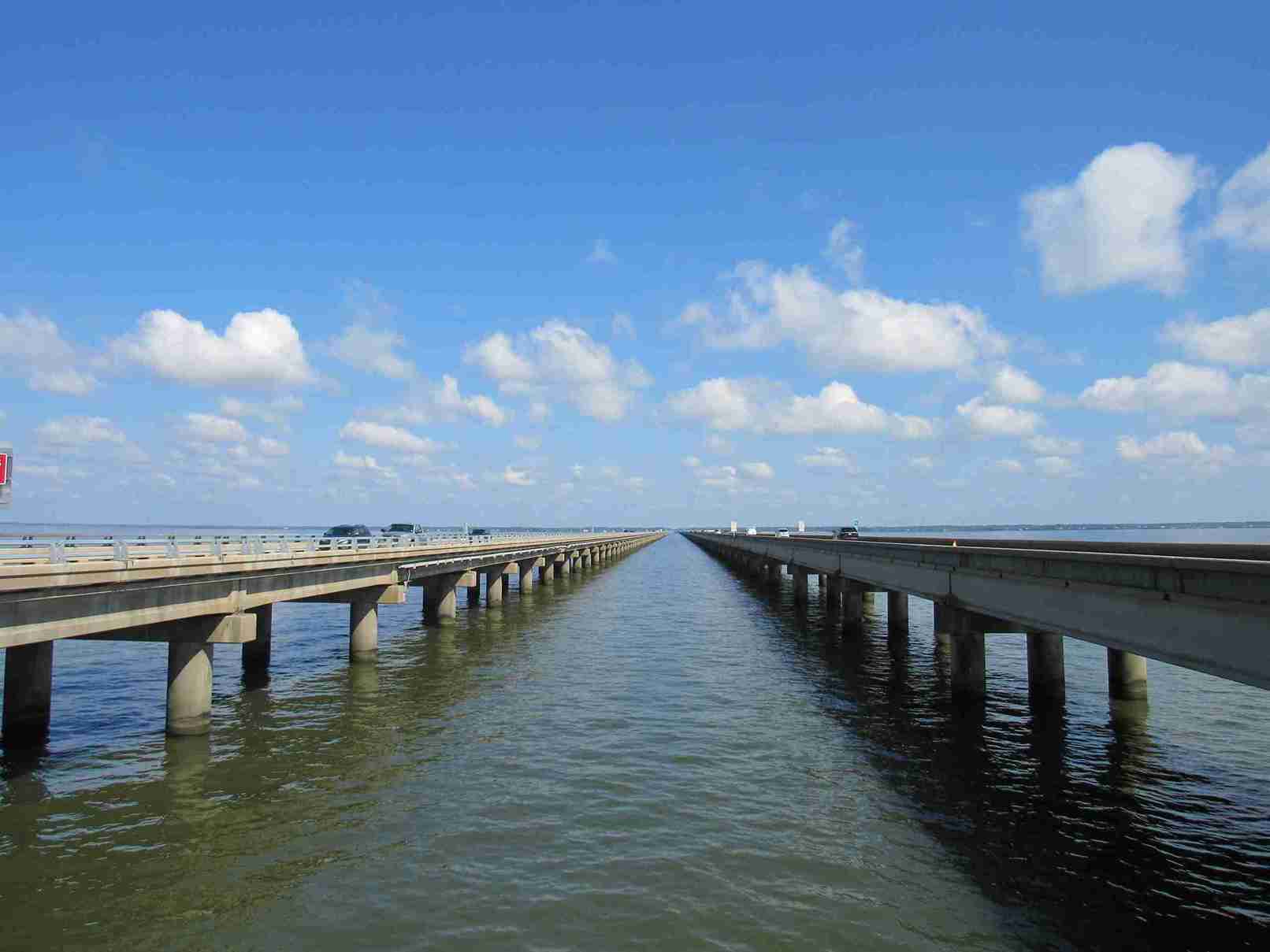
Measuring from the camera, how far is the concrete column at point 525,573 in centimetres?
6500

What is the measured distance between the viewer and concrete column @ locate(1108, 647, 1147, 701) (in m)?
24.1

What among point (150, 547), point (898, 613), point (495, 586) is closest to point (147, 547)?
point (150, 547)

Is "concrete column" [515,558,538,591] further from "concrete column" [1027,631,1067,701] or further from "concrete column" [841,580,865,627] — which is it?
"concrete column" [1027,631,1067,701]

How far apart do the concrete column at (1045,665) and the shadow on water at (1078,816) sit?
64 centimetres

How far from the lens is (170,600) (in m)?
19.5

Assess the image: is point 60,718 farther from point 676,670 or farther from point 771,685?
point 771,685

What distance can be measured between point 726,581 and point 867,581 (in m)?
48.3

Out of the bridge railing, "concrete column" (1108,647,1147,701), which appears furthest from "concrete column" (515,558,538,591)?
"concrete column" (1108,647,1147,701)

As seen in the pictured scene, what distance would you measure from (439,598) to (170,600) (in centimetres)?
2500

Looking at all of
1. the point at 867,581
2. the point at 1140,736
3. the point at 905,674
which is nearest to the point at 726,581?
the point at 867,581

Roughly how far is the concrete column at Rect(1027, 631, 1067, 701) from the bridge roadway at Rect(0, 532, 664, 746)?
23199mm

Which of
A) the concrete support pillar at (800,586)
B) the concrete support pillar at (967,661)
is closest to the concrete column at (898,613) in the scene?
the concrete support pillar at (967,661)

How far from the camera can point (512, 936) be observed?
33.5 ft

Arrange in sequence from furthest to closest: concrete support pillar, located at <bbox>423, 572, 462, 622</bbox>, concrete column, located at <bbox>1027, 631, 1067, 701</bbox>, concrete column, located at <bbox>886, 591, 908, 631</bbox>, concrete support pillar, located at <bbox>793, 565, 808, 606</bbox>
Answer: concrete support pillar, located at <bbox>793, 565, 808, 606</bbox> < concrete support pillar, located at <bbox>423, 572, 462, 622</bbox> < concrete column, located at <bbox>886, 591, 908, 631</bbox> < concrete column, located at <bbox>1027, 631, 1067, 701</bbox>
